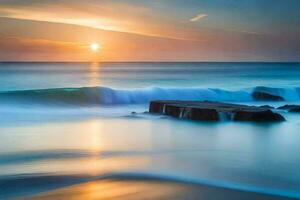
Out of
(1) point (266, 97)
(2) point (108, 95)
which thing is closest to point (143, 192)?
(2) point (108, 95)

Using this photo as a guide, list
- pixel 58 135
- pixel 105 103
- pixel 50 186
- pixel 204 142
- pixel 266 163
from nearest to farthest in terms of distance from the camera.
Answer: pixel 50 186, pixel 266 163, pixel 204 142, pixel 58 135, pixel 105 103

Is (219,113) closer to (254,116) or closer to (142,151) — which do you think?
(254,116)

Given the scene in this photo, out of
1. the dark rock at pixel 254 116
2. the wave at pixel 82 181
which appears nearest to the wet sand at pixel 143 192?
the wave at pixel 82 181

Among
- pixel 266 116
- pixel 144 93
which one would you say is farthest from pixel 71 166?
pixel 144 93

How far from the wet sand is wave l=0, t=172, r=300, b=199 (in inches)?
2.3

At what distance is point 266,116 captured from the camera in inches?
194

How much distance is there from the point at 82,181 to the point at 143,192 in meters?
0.38

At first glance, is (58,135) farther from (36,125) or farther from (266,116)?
(266,116)

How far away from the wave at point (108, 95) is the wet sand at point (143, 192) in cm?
553

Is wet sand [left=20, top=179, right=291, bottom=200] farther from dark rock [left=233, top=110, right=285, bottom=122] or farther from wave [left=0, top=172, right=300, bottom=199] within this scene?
dark rock [left=233, top=110, right=285, bottom=122]

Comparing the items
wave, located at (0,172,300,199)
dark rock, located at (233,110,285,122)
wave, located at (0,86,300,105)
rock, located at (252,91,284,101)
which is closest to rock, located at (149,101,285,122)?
dark rock, located at (233,110,285,122)

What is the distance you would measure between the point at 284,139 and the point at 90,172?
2039mm

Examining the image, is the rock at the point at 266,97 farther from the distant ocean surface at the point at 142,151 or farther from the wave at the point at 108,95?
the distant ocean surface at the point at 142,151

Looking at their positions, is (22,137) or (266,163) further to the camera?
(22,137)
